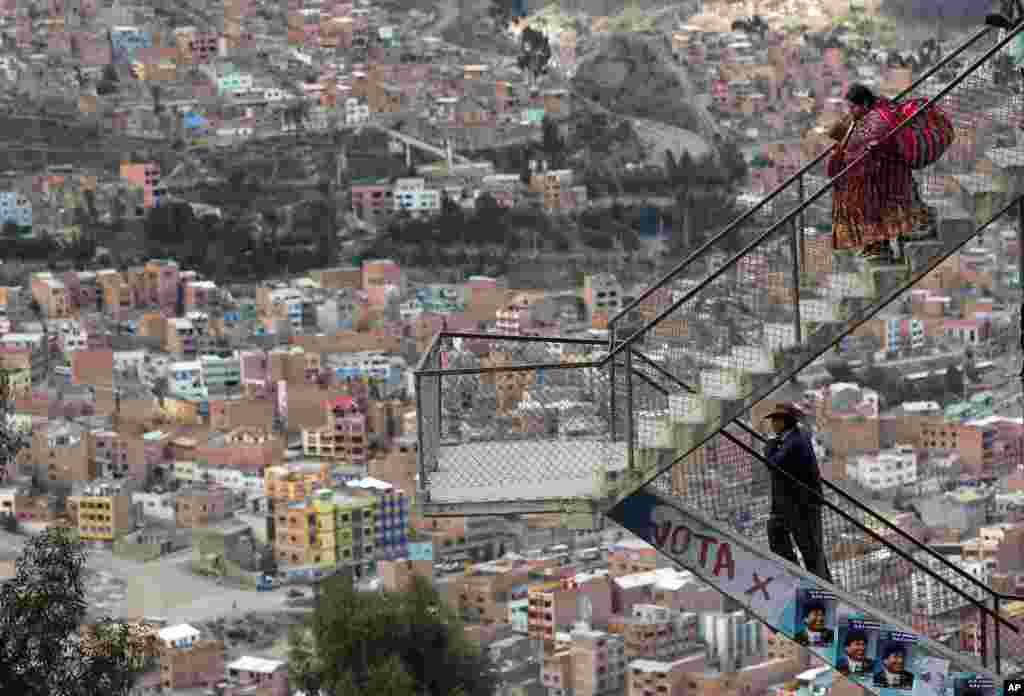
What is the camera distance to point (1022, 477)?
34375 millimetres

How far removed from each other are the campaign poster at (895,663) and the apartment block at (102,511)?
87.5ft

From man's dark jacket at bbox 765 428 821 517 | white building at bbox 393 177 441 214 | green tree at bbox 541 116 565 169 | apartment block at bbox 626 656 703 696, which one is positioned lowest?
apartment block at bbox 626 656 703 696

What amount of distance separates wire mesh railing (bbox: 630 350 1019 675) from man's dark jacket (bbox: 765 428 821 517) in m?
0.02

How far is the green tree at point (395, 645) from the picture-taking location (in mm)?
19500

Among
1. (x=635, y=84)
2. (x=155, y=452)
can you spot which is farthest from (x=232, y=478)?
(x=635, y=84)

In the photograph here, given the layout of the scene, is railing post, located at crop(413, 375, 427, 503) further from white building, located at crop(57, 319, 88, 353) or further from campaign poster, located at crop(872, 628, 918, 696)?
white building, located at crop(57, 319, 88, 353)

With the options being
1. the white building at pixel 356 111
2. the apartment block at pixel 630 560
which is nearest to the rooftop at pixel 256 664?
the apartment block at pixel 630 560

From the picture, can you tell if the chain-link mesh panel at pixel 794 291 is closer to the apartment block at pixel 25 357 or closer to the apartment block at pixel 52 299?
the apartment block at pixel 25 357

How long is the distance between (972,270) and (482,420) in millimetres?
39333

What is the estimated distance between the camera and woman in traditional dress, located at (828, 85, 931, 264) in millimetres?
6734

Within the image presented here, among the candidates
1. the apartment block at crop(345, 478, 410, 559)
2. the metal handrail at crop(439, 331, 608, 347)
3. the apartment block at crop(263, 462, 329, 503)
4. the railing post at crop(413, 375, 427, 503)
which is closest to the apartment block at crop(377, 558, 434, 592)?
the apartment block at crop(345, 478, 410, 559)

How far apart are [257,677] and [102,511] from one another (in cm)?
818

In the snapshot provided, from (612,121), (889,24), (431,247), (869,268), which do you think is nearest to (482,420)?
(869,268)

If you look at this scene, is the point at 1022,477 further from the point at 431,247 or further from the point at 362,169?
the point at 362,169
